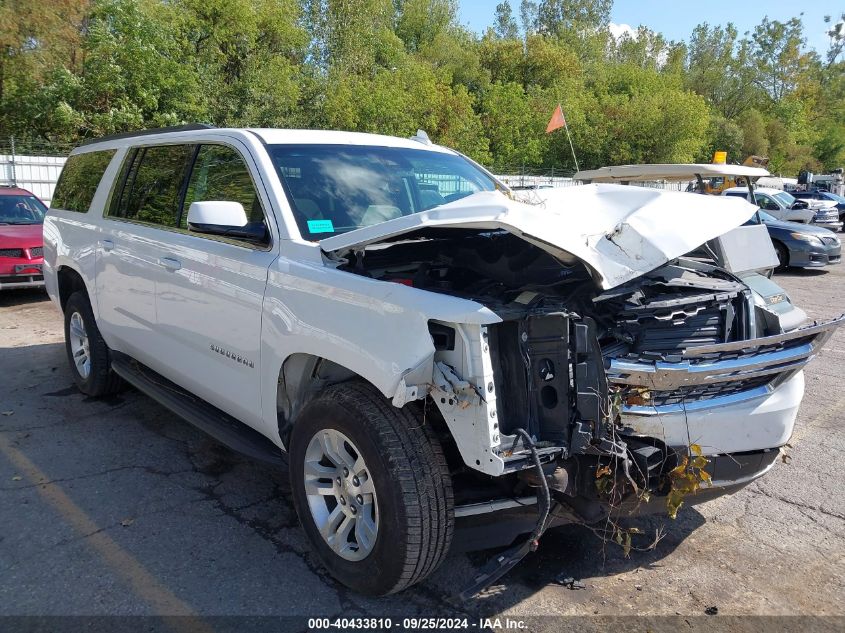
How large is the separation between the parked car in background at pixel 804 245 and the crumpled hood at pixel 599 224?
474 inches

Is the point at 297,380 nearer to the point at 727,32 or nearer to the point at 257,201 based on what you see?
the point at 257,201

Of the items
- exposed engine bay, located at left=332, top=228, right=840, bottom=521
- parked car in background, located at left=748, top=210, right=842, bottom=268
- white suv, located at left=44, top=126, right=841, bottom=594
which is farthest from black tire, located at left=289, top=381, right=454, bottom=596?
parked car in background, located at left=748, top=210, right=842, bottom=268

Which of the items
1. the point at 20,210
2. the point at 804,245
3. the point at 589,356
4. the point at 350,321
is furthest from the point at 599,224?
the point at 804,245

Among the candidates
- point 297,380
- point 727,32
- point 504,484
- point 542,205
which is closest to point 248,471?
point 297,380

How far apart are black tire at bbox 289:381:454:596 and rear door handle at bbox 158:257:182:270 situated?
166 cm

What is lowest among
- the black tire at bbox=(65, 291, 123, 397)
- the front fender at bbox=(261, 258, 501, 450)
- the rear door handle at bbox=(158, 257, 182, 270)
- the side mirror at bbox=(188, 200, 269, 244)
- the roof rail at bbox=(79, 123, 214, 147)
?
the black tire at bbox=(65, 291, 123, 397)

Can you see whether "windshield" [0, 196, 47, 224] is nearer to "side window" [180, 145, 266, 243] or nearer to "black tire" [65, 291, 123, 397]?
"black tire" [65, 291, 123, 397]

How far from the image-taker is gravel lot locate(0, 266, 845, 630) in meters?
2.91

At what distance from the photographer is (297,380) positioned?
3160mm

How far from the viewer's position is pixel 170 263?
3.96 meters

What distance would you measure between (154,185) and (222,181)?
0.93 m

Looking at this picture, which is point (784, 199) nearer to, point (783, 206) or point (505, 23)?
point (783, 206)

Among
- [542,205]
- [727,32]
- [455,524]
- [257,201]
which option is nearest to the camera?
[455,524]

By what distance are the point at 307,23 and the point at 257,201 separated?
111 feet
